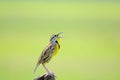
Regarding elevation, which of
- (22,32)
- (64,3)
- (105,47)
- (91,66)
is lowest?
(91,66)

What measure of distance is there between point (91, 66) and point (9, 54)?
1.77 m

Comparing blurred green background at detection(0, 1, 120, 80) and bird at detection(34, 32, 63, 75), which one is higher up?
blurred green background at detection(0, 1, 120, 80)

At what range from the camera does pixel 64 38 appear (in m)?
13.7

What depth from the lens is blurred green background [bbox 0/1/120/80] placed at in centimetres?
1028

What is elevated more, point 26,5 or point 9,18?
point 26,5

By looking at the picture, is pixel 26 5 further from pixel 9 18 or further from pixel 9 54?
pixel 9 54

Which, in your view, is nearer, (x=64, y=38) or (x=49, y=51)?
(x=49, y=51)

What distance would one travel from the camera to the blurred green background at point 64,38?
1028cm

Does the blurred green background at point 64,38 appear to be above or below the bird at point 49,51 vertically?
above

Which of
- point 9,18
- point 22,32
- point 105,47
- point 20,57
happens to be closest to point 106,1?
point 9,18

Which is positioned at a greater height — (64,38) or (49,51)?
(64,38)

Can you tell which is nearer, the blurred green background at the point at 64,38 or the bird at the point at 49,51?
the bird at the point at 49,51

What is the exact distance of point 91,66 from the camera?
35.0 ft

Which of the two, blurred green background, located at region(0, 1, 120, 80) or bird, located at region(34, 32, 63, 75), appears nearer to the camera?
bird, located at region(34, 32, 63, 75)
